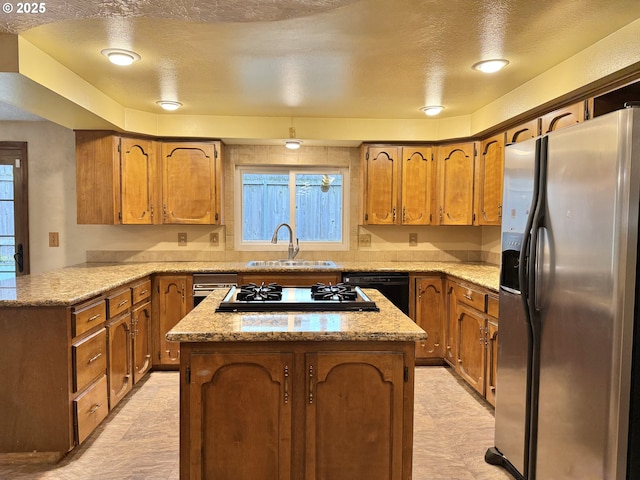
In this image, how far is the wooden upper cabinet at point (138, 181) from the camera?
12.0 ft

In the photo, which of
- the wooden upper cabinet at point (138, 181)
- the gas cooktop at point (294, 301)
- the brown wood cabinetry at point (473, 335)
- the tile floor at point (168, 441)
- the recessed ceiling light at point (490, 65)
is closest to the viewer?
the gas cooktop at point (294, 301)

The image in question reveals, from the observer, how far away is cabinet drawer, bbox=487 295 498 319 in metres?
2.80

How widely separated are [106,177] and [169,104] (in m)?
0.86

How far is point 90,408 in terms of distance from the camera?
247 centimetres

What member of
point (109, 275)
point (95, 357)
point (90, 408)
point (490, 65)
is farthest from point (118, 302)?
point (490, 65)

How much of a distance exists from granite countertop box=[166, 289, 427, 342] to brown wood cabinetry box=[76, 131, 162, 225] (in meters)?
2.17

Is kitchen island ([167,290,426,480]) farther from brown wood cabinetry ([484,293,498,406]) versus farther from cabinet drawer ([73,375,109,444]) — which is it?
brown wood cabinetry ([484,293,498,406])

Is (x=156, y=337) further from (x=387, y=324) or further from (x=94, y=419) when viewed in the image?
(x=387, y=324)

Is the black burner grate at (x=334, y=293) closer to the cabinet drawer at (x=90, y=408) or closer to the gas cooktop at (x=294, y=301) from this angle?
the gas cooktop at (x=294, y=301)

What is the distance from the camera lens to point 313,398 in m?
1.70

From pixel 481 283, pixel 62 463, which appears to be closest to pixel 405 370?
pixel 481 283

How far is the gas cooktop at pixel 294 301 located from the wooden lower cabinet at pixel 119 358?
Answer: 110 cm
